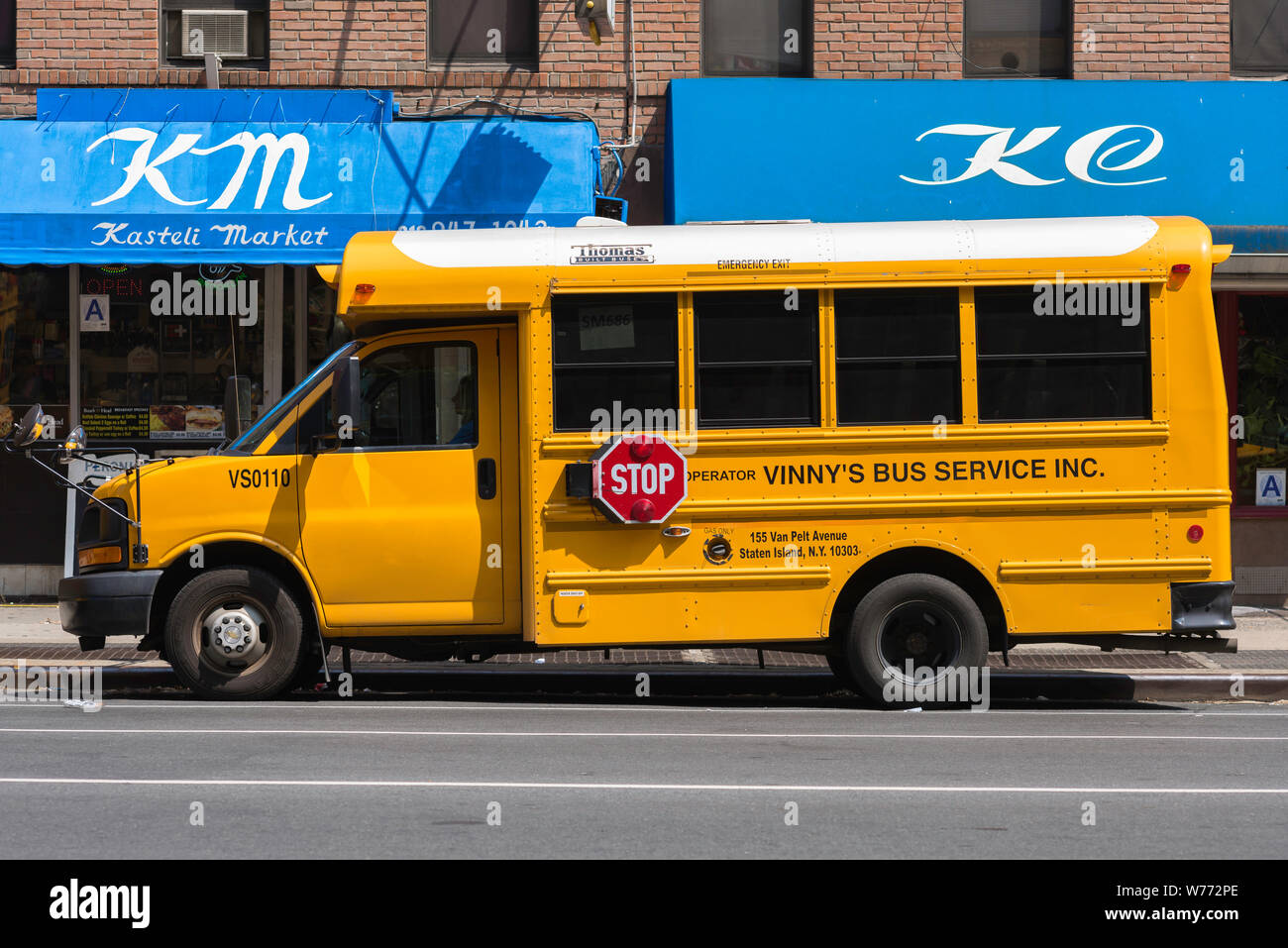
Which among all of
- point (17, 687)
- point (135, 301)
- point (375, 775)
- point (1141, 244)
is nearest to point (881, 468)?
point (1141, 244)

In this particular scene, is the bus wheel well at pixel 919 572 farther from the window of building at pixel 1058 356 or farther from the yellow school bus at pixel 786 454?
the window of building at pixel 1058 356

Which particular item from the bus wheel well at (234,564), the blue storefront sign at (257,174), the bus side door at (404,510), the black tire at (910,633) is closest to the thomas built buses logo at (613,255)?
the bus side door at (404,510)

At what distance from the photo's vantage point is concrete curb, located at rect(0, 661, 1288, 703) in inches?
418

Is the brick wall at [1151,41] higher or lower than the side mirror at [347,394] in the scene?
higher

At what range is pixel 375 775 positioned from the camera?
7.18 meters

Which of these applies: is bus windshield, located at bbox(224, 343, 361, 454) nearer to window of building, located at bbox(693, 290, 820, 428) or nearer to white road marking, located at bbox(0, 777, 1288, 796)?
window of building, located at bbox(693, 290, 820, 428)

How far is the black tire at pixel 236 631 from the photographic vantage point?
9.44 metres

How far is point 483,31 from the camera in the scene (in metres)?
15.1

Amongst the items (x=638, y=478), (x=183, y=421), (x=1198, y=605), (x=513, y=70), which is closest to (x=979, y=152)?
(x=513, y=70)

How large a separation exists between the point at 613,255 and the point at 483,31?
6563mm

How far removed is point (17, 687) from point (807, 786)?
20.2 ft

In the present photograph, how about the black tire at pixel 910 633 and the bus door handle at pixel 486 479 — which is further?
the bus door handle at pixel 486 479

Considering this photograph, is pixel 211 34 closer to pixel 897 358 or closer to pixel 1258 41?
pixel 897 358

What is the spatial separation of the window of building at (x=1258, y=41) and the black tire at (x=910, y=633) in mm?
8430
